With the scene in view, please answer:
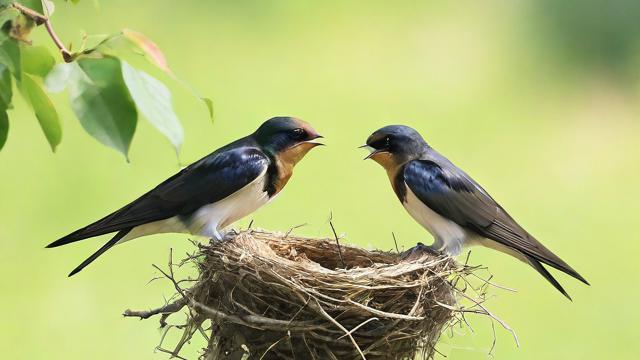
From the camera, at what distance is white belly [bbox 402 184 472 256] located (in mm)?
1982

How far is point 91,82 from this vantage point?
1.04 meters

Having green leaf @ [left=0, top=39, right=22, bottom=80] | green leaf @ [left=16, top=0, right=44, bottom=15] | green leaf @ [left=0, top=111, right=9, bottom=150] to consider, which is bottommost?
green leaf @ [left=0, top=111, right=9, bottom=150]

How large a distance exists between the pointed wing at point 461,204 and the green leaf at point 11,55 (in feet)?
3.49

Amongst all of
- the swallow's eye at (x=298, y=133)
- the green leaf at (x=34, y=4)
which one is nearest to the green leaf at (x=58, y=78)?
the green leaf at (x=34, y=4)

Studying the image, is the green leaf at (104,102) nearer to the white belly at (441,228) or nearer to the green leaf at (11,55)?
the green leaf at (11,55)

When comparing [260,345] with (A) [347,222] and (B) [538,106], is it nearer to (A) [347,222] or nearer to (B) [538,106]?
(A) [347,222]

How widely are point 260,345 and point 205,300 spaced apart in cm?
12

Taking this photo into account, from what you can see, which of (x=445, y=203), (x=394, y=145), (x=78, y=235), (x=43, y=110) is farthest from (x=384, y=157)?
(x=43, y=110)

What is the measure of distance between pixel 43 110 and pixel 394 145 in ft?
3.32

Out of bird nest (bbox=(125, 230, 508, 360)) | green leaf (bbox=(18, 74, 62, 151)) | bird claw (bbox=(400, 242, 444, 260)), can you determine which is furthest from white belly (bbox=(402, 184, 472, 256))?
green leaf (bbox=(18, 74, 62, 151))

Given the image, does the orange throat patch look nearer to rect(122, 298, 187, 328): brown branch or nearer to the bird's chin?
the bird's chin

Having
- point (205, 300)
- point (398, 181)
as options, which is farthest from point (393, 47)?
point (205, 300)

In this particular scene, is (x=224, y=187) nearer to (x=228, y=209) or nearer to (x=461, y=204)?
(x=228, y=209)

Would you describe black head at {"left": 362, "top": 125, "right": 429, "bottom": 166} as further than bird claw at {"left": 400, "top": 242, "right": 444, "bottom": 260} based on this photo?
Yes
